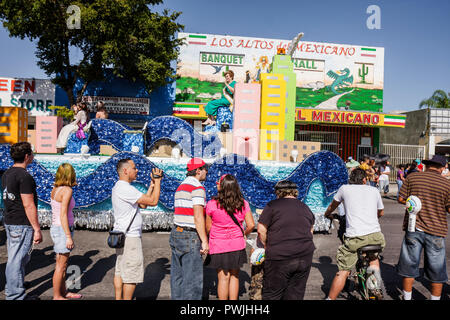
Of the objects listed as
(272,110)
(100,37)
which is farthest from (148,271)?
(100,37)

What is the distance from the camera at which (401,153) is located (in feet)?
60.4

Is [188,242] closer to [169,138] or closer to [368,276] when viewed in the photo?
[368,276]

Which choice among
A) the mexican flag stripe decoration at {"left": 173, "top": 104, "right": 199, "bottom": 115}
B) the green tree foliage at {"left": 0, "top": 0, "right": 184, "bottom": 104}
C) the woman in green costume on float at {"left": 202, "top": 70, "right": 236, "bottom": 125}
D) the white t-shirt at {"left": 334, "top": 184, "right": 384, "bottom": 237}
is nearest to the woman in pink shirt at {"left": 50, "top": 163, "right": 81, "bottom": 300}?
the white t-shirt at {"left": 334, "top": 184, "right": 384, "bottom": 237}

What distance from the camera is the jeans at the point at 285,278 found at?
3.11m

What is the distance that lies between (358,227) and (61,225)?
3463 mm

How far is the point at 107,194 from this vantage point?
277 inches

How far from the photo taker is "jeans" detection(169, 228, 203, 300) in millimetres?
3459

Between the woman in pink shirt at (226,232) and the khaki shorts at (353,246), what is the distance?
1.27 meters

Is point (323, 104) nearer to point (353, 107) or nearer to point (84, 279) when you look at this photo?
point (353, 107)

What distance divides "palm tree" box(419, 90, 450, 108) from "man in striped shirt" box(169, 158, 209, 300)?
96.5 feet

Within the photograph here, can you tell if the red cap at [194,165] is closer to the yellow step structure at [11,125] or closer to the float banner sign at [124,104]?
the yellow step structure at [11,125]

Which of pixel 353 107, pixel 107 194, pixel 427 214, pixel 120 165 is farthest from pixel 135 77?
pixel 427 214

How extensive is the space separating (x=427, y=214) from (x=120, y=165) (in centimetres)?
359
